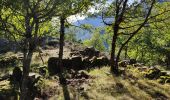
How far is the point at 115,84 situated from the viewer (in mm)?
26719

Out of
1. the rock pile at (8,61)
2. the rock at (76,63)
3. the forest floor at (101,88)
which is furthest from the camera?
the rock pile at (8,61)

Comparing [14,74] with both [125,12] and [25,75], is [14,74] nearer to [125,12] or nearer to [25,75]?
[25,75]

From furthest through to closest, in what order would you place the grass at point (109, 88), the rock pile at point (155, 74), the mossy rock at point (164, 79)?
the rock pile at point (155, 74)
the mossy rock at point (164, 79)
the grass at point (109, 88)

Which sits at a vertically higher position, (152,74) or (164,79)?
(152,74)

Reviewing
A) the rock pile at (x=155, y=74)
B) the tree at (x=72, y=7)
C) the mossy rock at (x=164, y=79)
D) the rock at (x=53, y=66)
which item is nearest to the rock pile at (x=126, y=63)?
the rock pile at (x=155, y=74)

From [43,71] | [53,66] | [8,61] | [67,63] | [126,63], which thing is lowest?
[8,61]

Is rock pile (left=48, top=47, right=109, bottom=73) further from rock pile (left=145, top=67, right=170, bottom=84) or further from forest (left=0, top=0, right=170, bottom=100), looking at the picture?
rock pile (left=145, top=67, right=170, bottom=84)

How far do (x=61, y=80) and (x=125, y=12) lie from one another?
8.17 meters

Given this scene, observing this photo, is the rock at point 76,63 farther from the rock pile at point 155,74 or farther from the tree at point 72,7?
the tree at point 72,7

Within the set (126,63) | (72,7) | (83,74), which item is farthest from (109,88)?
(126,63)

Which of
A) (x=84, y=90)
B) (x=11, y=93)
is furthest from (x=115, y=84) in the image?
(x=11, y=93)

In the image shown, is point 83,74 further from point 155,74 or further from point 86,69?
point 155,74

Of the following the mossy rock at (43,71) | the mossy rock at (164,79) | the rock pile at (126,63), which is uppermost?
the rock pile at (126,63)

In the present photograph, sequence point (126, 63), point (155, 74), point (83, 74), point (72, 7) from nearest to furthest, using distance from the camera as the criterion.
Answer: point (72, 7)
point (83, 74)
point (155, 74)
point (126, 63)
